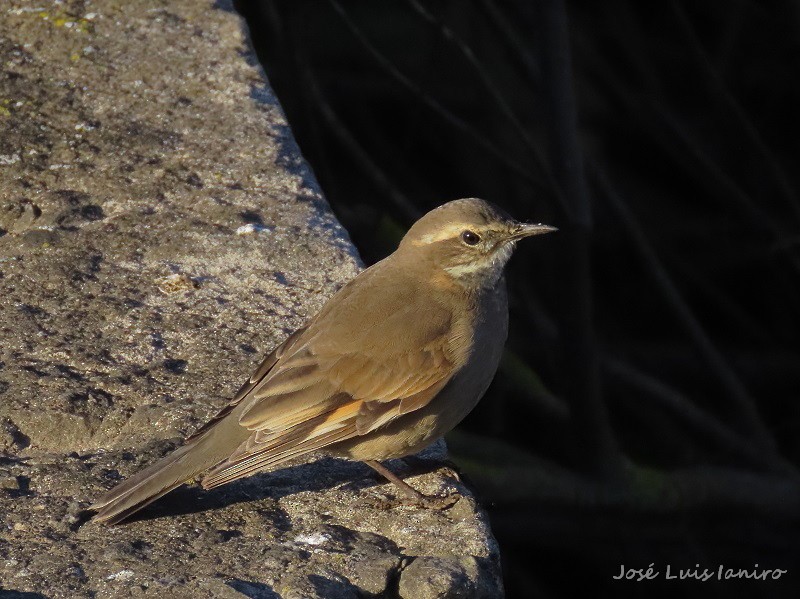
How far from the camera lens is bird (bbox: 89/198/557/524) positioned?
3289 mm

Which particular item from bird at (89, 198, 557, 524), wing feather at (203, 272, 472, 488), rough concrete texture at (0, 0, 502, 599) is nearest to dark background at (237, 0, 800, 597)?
rough concrete texture at (0, 0, 502, 599)

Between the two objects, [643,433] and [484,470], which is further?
[643,433]

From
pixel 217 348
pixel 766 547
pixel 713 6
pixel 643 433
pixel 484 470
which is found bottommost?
pixel 643 433

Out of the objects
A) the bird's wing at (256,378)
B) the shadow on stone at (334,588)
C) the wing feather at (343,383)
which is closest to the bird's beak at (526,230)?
the wing feather at (343,383)

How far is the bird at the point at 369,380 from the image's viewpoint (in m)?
3.29

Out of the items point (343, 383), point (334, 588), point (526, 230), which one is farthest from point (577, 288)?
point (334, 588)

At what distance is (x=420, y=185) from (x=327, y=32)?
58.4 inches

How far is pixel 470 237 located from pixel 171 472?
1.47 meters

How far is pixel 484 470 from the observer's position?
5969 millimetres

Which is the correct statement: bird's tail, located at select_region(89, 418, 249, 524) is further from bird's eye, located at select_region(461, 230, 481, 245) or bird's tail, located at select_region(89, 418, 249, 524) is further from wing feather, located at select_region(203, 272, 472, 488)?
bird's eye, located at select_region(461, 230, 481, 245)

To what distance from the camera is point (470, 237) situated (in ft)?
14.0

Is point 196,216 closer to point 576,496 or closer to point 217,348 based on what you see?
point 217,348

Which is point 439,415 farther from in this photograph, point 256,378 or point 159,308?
point 159,308

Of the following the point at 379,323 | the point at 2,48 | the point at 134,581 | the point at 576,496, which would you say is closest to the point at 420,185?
the point at 576,496
